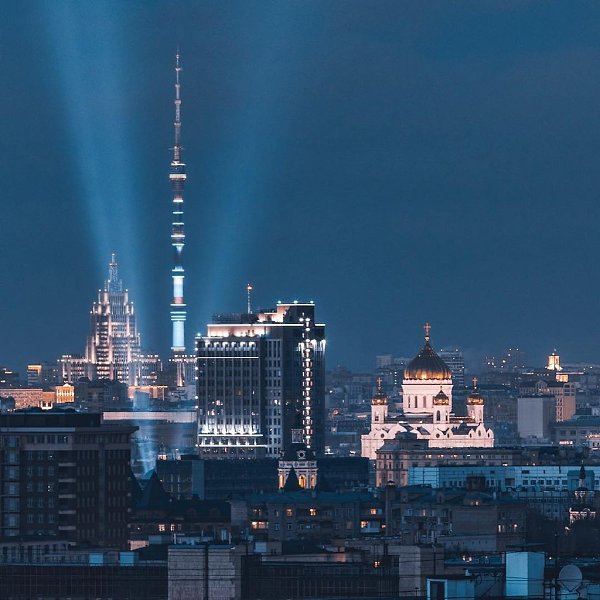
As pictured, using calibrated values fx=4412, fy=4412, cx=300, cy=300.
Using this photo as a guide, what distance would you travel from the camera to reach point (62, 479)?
498ft

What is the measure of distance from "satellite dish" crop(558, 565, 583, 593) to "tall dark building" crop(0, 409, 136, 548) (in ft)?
227

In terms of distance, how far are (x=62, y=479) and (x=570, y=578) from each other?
73305mm

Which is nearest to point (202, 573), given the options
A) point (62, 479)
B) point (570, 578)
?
point (570, 578)

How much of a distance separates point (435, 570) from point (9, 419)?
59.1m

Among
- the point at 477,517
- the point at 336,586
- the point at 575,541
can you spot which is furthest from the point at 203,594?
the point at 477,517

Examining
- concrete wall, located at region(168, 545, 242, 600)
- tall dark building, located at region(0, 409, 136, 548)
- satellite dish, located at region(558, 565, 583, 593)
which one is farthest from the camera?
tall dark building, located at region(0, 409, 136, 548)

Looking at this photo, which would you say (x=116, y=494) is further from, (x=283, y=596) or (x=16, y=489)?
(x=283, y=596)

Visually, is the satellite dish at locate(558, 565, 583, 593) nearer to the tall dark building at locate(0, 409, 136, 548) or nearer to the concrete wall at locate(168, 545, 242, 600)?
the concrete wall at locate(168, 545, 242, 600)

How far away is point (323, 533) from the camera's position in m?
168

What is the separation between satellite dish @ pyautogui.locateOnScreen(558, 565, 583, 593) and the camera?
7919cm

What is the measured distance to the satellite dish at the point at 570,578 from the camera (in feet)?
260

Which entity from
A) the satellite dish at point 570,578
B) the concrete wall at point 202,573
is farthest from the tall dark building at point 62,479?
the satellite dish at point 570,578

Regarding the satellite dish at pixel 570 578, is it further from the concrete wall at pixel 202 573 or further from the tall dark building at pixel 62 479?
the tall dark building at pixel 62 479

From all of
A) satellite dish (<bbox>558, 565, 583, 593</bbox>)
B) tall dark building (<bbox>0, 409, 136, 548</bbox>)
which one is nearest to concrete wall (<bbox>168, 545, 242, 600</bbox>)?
satellite dish (<bbox>558, 565, 583, 593</bbox>)
